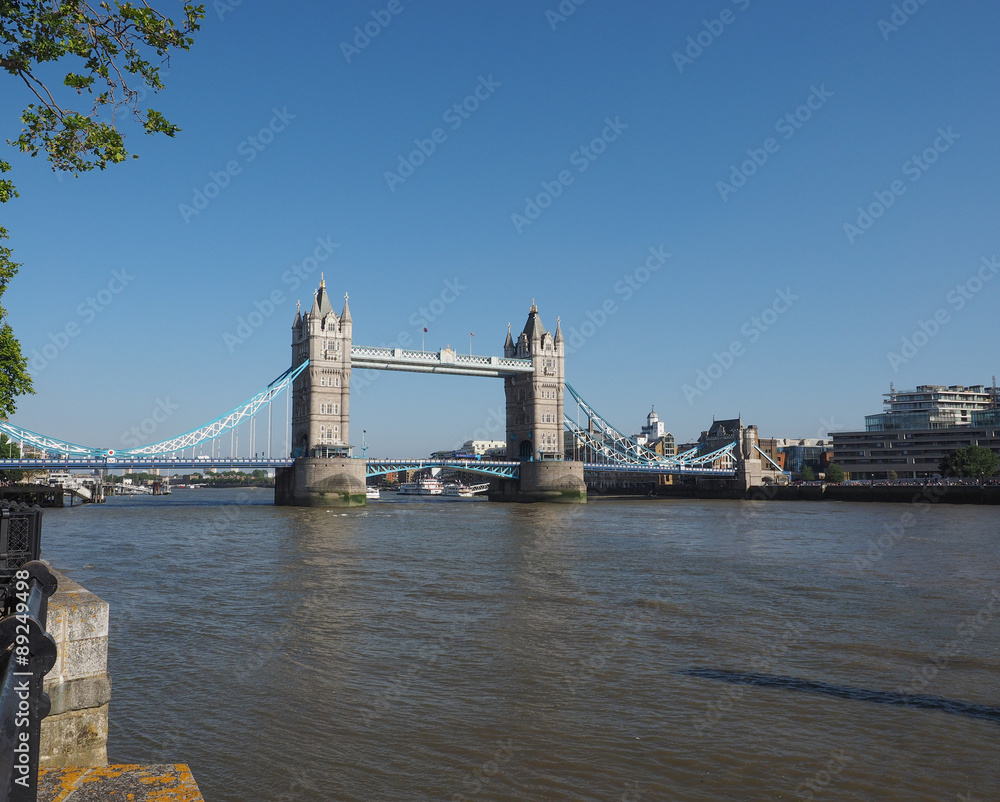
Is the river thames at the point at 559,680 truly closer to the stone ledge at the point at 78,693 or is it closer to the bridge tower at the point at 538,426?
the stone ledge at the point at 78,693

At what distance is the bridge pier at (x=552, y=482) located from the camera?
246ft

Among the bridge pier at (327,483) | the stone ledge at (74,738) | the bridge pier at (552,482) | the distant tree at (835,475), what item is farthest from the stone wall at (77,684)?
the distant tree at (835,475)

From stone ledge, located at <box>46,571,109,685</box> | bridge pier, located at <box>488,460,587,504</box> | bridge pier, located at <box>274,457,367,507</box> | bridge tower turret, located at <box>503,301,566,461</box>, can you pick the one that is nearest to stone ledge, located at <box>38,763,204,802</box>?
stone ledge, located at <box>46,571,109,685</box>

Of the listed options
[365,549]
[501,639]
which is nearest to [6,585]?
[501,639]

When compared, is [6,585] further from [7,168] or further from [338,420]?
[338,420]

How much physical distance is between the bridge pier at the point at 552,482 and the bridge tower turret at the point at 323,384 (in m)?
18.2

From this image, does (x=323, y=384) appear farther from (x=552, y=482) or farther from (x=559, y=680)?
(x=559, y=680)

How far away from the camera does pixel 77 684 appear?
18.7ft

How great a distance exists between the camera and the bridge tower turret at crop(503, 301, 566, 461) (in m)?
81.4

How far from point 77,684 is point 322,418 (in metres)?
A: 64.0

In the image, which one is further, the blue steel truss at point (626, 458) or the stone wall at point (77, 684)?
the blue steel truss at point (626, 458)

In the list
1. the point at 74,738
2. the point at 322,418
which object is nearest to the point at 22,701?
the point at 74,738

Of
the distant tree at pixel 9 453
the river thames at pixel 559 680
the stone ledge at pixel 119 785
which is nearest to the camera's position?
the stone ledge at pixel 119 785

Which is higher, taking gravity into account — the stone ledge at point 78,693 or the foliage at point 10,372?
the foliage at point 10,372
